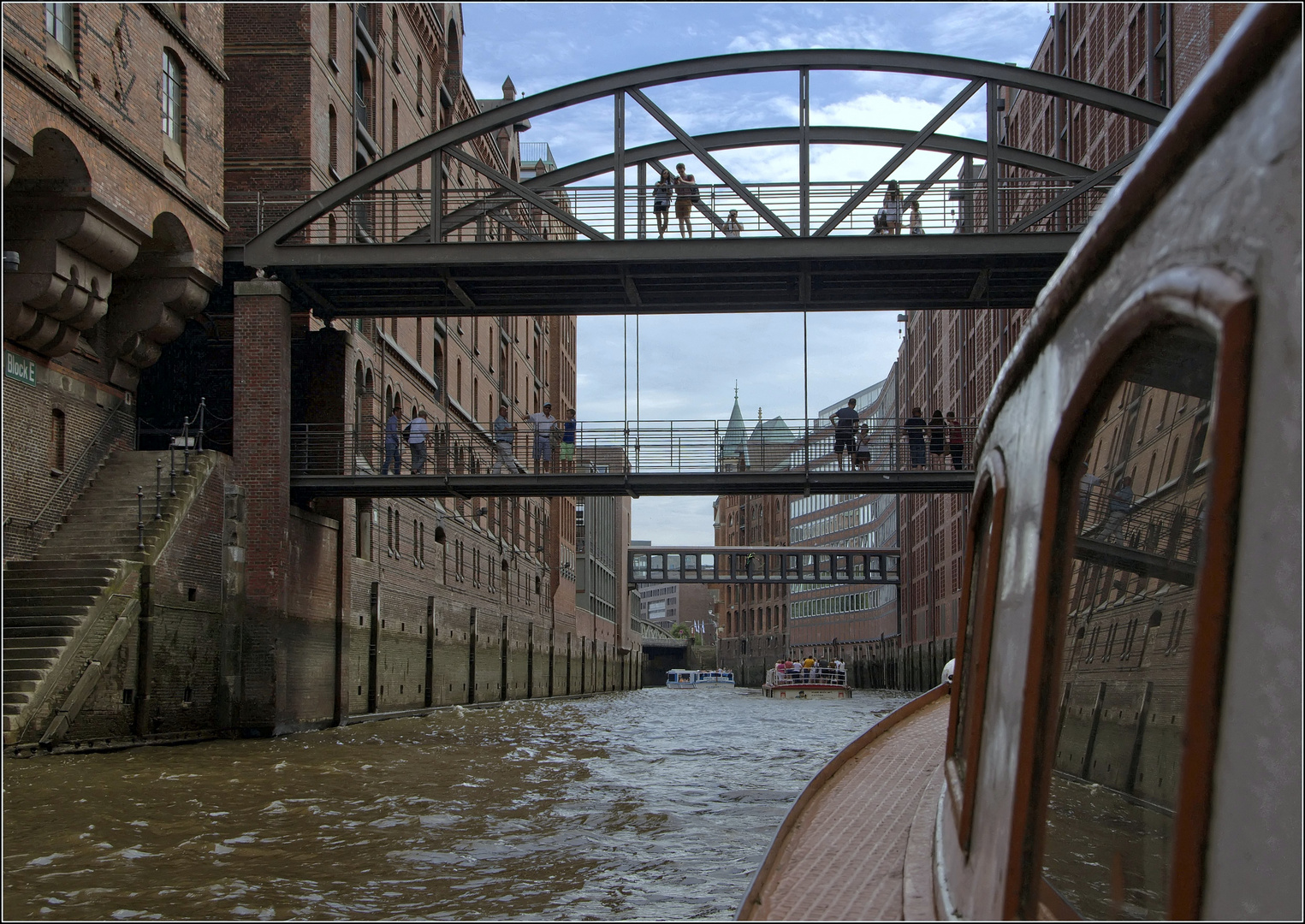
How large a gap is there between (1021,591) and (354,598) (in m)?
23.2

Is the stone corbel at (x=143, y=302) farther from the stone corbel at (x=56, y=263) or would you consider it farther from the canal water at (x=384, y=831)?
the canal water at (x=384, y=831)

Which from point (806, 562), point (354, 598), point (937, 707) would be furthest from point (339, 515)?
point (806, 562)

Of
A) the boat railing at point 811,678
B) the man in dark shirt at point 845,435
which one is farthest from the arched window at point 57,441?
the boat railing at point 811,678

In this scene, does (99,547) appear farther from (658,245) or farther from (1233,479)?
(1233,479)

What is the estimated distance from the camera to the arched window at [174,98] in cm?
1939

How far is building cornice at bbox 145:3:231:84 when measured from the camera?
1878 centimetres

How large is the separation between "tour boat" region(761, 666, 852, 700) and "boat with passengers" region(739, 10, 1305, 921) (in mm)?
51902

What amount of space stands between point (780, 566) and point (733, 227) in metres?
78.7

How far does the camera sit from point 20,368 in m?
17.3

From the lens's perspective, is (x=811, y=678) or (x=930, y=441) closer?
(x=930, y=441)

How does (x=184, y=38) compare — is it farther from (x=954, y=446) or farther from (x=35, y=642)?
(x=954, y=446)

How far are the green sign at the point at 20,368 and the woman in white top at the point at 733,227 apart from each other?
34.4ft

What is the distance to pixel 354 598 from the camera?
83.7 ft

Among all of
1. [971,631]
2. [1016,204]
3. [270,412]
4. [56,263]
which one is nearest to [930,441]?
[1016,204]
